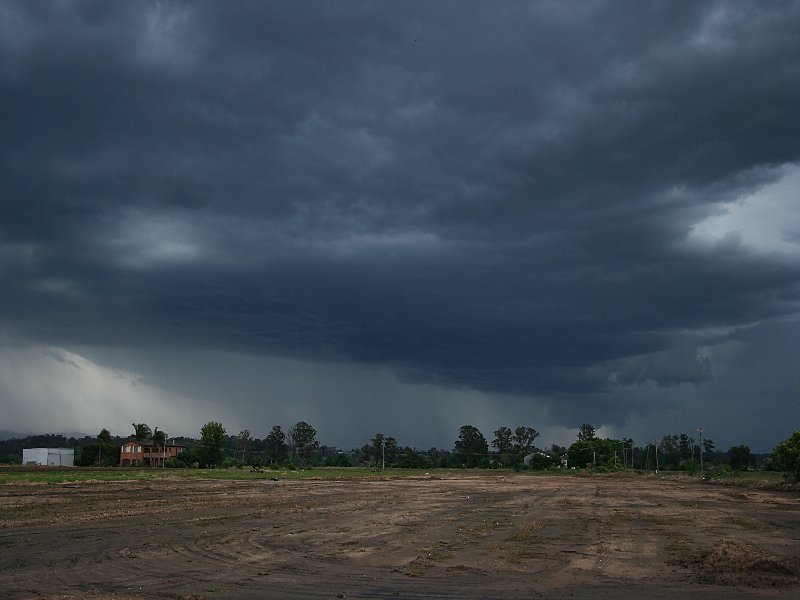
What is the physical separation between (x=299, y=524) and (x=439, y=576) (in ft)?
49.1

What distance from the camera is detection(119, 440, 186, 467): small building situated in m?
169

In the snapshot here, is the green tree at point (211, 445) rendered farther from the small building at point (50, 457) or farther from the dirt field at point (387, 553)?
the dirt field at point (387, 553)

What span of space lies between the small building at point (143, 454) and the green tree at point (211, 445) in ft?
28.9

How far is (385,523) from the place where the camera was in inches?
1297

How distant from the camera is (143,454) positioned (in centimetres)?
17612

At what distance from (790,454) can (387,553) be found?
6510 cm

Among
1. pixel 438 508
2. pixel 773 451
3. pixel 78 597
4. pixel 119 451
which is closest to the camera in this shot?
pixel 78 597

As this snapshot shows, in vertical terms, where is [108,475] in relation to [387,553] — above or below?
below

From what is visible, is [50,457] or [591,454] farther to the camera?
[591,454]

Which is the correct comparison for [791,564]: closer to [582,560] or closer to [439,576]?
[582,560]

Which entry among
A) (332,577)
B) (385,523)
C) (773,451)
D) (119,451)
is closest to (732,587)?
(332,577)

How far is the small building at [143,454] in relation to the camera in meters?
169

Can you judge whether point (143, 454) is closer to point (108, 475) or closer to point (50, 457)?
point (50, 457)

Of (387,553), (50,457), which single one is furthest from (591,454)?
(387,553)
